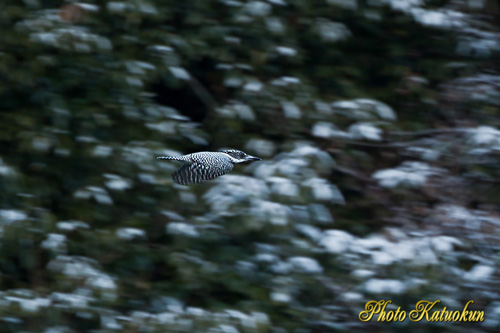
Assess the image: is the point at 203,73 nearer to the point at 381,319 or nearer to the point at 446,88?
the point at 446,88

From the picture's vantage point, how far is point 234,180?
253cm

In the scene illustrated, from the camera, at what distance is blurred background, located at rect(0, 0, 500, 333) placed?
250 cm

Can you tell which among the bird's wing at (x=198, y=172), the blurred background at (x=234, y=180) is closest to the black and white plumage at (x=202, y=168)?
the bird's wing at (x=198, y=172)

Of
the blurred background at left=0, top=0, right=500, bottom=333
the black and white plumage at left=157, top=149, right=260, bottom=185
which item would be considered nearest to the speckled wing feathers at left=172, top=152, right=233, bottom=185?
the black and white plumage at left=157, top=149, right=260, bottom=185

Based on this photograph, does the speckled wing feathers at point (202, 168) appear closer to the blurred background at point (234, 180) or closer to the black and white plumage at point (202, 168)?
the black and white plumage at point (202, 168)

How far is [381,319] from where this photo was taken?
2.59 metres

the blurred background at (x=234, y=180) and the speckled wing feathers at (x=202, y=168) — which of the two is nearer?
the speckled wing feathers at (x=202, y=168)

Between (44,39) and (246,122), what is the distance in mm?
968

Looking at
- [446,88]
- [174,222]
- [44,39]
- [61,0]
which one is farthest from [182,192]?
[446,88]

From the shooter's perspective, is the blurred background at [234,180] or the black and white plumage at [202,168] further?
the blurred background at [234,180]

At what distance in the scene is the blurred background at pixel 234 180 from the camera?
2.50 metres

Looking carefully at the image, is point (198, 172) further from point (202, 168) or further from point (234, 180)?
point (234, 180)

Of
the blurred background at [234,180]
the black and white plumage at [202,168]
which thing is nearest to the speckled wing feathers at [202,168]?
the black and white plumage at [202,168]

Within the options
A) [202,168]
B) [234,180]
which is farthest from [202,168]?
[234,180]
